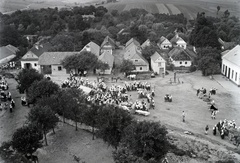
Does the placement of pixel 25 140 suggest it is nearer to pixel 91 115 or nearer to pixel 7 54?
pixel 91 115

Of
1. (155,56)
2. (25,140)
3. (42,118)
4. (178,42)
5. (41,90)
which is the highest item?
(178,42)

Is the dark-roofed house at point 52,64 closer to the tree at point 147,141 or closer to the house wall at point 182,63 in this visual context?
the house wall at point 182,63

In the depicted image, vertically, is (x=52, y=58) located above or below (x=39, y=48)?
below

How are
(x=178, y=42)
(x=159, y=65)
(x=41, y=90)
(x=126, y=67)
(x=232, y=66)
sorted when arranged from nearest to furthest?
(x=41, y=90) → (x=232, y=66) → (x=126, y=67) → (x=159, y=65) → (x=178, y=42)

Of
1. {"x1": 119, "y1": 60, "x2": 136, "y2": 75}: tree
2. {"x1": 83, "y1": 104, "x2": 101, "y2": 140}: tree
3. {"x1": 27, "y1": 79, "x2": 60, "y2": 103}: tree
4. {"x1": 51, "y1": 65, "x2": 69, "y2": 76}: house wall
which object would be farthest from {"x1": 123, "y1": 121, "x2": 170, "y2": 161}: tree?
{"x1": 51, "y1": 65, "x2": 69, "y2": 76}: house wall

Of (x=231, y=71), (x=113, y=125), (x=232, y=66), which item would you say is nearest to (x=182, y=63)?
(x=231, y=71)

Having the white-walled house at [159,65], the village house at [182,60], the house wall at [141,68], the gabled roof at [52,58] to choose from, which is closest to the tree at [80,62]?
the gabled roof at [52,58]
